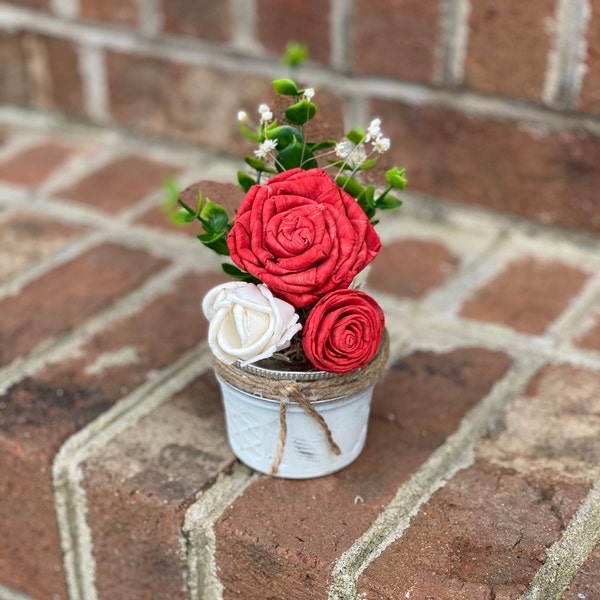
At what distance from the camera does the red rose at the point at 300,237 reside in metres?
0.86

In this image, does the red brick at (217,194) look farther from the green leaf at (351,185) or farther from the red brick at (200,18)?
the red brick at (200,18)

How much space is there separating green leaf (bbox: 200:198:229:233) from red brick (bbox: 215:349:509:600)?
0.28m

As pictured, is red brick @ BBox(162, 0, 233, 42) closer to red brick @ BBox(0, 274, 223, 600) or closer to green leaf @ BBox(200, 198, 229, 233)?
red brick @ BBox(0, 274, 223, 600)

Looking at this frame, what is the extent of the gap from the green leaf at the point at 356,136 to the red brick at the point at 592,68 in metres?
0.55

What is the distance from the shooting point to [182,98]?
1.74 meters

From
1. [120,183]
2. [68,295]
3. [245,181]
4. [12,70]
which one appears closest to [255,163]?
[245,181]

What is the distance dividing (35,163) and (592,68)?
977 mm

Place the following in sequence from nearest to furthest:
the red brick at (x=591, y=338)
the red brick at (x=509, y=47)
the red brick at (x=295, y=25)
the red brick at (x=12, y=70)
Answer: the red brick at (x=591, y=338) < the red brick at (x=509, y=47) < the red brick at (x=295, y=25) < the red brick at (x=12, y=70)

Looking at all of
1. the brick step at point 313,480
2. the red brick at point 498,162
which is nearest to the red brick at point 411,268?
the brick step at point 313,480

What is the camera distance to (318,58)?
5.15ft

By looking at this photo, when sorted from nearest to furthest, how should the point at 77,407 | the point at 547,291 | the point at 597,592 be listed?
the point at 597,592, the point at 77,407, the point at 547,291

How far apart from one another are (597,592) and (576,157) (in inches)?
28.8

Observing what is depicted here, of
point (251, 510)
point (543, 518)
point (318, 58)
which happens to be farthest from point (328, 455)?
point (318, 58)

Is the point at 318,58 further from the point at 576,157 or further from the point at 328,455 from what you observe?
the point at 328,455
